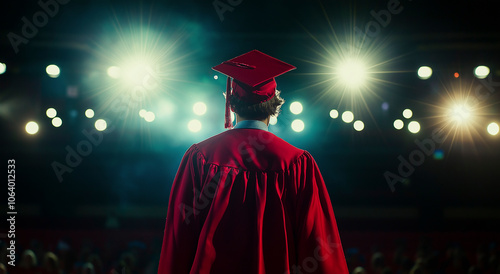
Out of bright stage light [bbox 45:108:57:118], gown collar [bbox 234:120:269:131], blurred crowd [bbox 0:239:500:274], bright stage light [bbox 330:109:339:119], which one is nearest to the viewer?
gown collar [bbox 234:120:269:131]

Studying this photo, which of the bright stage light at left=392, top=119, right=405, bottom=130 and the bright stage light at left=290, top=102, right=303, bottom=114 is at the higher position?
the bright stage light at left=290, top=102, right=303, bottom=114

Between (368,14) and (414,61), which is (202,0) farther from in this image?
(414,61)

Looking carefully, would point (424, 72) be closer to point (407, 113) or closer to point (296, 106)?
point (407, 113)

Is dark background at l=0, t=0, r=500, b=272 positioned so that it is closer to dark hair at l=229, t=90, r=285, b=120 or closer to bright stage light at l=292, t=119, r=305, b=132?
bright stage light at l=292, t=119, r=305, b=132

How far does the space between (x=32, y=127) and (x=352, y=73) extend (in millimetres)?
3544

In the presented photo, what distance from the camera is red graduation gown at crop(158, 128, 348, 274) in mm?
1118

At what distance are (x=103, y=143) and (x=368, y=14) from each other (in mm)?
3345
